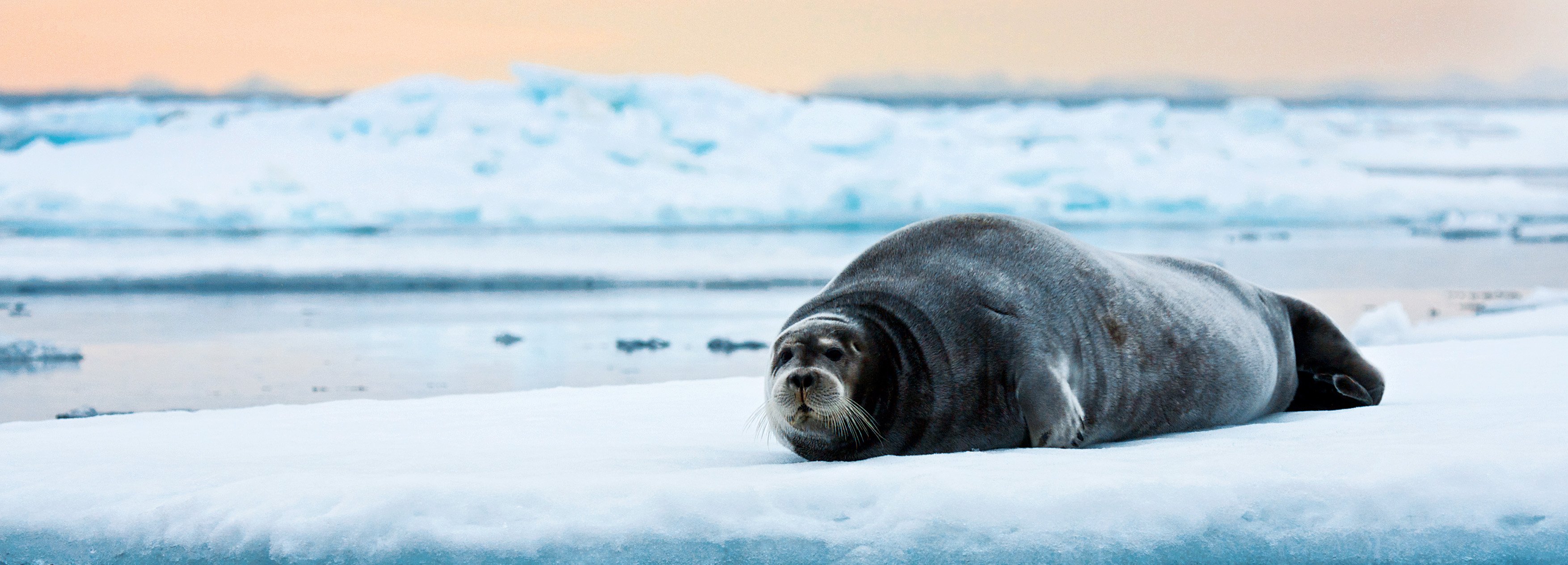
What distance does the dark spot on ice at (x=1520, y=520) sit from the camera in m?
2.33

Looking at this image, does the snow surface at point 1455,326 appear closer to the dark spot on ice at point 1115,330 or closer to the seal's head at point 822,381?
the dark spot on ice at point 1115,330

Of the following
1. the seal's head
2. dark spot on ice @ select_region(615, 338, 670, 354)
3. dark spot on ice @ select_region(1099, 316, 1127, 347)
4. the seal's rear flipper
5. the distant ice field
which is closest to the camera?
the seal's head

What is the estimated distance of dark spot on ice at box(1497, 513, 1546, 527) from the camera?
2330 mm

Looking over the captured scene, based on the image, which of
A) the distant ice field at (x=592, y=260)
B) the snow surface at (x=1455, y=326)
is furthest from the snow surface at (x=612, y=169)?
the snow surface at (x=1455, y=326)

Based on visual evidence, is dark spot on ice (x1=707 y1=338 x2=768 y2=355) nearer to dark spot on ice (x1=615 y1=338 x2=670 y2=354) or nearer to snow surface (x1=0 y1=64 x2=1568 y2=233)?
dark spot on ice (x1=615 y1=338 x2=670 y2=354)

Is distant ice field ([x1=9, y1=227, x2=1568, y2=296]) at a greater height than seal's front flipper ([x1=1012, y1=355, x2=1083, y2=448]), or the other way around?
seal's front flipper ([x1=1012, y1=355, x2=1083, y2=448])

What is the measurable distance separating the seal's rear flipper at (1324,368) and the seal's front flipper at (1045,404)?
4.80 ft

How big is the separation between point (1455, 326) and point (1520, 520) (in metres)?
8.00

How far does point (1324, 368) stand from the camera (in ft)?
14.4

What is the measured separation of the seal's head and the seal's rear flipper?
6.35 feet

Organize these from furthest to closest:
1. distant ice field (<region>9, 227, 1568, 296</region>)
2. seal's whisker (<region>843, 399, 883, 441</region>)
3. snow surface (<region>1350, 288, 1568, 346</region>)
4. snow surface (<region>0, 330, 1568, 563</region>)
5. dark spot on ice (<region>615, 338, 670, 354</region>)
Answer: distant ice field (<region>9, 227, 1568, 296</region>), dark spot on ice (<region>615, 338, 670, 354</region>), snow surface (<region>1350, 288, 1568, 346</region>), seal's whisker (<region>843, 399, 883, 441</region>), snow surface (<region>0, 330, 1568, 563</region>)

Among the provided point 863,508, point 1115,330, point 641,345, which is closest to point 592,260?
point 641,345

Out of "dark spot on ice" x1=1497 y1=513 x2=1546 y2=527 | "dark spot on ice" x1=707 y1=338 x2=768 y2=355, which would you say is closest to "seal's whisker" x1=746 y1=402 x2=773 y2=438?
"dark spot on ice" x1=1497 y1=513 x2=1546 y2=527

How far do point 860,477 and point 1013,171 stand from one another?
32079mm
